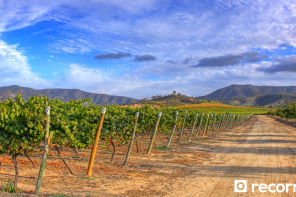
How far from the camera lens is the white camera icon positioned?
5.59 meters

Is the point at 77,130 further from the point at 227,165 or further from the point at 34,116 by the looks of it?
the point at 227,165

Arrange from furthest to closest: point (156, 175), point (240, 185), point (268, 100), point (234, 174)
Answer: point (268, 100)
point (234, 174)
point (156, 175)
point (240, 185)

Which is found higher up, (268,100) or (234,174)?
(268,100)

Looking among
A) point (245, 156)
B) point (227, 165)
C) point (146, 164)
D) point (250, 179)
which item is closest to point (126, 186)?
point (146, 164)

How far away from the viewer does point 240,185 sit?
19.2ft

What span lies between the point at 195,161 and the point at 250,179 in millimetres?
2807

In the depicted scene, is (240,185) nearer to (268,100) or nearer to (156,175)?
(156,175)

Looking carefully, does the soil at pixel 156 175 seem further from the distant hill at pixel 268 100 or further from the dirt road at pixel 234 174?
the distant hill at pixel 268 100

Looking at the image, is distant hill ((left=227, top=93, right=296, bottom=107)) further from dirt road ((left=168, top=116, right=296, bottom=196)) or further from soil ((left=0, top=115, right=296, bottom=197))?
soil ((left=0, top=115, right=296, bottom=197))

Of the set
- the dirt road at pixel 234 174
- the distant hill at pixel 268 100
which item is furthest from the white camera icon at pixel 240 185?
the distant hill at pixel 268 100

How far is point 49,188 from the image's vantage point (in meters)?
5.21

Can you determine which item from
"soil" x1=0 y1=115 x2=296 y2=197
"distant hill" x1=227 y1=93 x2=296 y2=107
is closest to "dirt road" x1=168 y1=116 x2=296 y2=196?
"soil" x1=0 y1=115 x2=296 y2=197

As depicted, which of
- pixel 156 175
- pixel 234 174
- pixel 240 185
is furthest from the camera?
pixel 234 174

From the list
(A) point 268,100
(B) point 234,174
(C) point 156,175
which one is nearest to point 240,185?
(B) point 234,174
